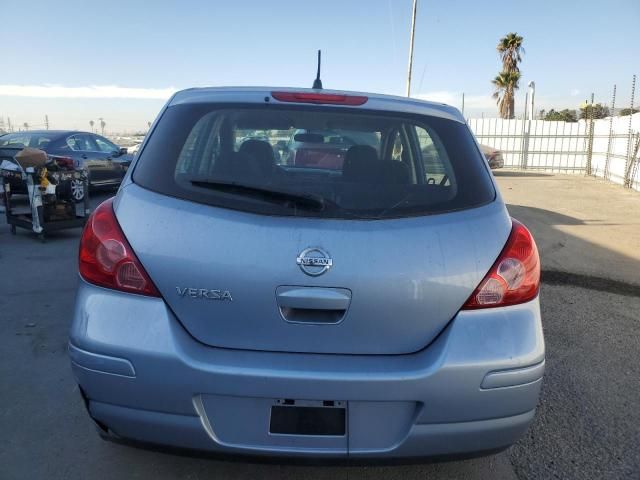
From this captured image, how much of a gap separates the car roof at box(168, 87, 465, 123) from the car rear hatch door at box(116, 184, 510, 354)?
0.59 m

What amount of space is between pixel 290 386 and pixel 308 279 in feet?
1.21

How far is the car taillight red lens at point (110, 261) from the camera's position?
78.3 inches

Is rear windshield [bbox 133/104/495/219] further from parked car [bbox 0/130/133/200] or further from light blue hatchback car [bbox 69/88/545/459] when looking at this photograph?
parked car [bbox 0/130/133/200]

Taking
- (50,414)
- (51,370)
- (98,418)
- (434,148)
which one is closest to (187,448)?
(98,418)

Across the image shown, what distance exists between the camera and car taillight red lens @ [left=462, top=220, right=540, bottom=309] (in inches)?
79.1

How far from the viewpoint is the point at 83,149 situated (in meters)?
11.7

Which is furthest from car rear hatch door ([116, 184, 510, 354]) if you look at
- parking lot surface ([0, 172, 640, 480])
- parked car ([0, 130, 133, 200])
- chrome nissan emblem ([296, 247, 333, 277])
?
parked car ([0, 130, 133, 200])

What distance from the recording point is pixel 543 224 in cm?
913

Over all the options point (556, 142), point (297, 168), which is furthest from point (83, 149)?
point (556, 142)

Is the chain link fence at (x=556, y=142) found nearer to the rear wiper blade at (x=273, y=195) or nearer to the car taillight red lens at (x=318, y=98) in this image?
the car taillight red lens at (x=318, y=98)

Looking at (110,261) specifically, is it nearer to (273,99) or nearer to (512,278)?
(273,99)

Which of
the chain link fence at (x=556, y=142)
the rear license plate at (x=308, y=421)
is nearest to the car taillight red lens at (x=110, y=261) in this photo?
the rear license plate at (x=308, y=421)

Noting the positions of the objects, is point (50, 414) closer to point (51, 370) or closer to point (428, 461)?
point (51, 370)

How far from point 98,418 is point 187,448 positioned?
372 millimetres
